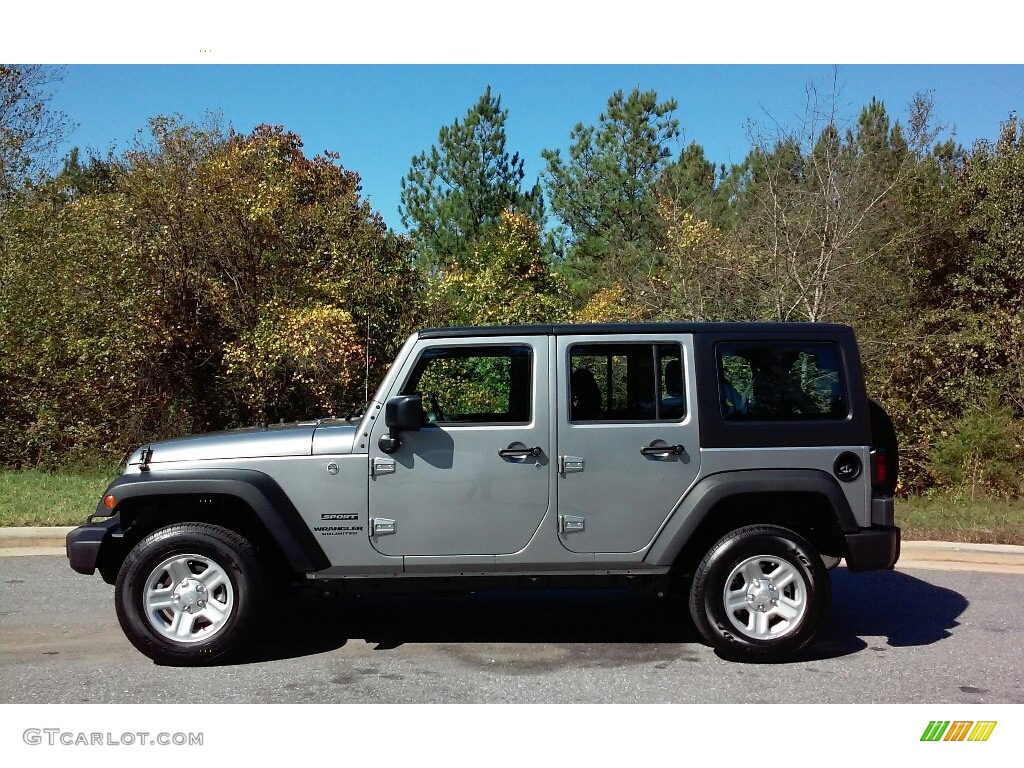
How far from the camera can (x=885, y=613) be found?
6.74m

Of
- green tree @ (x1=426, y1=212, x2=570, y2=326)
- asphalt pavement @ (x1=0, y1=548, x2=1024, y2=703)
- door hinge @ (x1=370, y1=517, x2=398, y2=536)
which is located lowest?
asphalt pavement @ (x1=0, y1=548, x2=1024, y2=703)

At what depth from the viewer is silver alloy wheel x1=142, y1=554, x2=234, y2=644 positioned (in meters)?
5.36

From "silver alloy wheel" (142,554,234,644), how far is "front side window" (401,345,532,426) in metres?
1.51

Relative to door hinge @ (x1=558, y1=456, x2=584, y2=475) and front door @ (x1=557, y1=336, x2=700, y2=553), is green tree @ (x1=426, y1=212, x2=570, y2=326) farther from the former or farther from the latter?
door hinge @ (x1=558, y1=456, x2=584, y2=475)

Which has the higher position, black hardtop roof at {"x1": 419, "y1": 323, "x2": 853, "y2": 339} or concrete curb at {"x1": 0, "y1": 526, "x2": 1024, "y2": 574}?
black hardtop roof at {"x1": 419, "y1": 323, "x2": 853, "y2": 339}

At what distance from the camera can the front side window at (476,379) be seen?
18.3 feet

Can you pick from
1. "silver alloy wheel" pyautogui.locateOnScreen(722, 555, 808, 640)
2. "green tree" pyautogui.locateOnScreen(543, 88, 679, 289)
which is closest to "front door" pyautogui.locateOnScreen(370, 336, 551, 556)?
"silver alloy wheel" pyautogui.locateOnScreen(722, 555, 808, 640)

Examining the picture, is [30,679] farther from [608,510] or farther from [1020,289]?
[1020,289]

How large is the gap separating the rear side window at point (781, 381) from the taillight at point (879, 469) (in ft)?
0.96

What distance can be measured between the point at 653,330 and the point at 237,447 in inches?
97.9

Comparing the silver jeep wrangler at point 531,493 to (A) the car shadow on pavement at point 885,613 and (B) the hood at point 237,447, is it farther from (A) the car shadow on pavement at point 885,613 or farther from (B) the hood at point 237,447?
(A) the car shadow on pavement at point 885,613

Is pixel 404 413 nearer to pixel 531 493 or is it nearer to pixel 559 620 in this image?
pixel 531 493

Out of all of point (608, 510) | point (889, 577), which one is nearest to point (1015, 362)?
point (889, 577)
